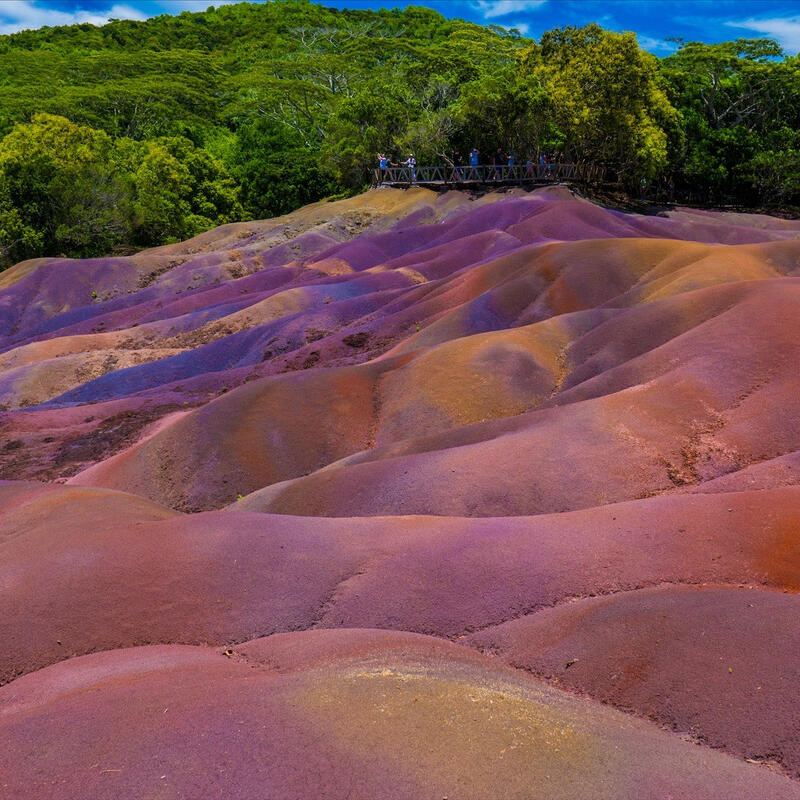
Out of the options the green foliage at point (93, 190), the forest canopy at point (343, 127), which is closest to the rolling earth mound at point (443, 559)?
the forest canopy at point (343, 127)

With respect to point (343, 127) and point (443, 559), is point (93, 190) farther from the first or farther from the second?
point (443, 559)

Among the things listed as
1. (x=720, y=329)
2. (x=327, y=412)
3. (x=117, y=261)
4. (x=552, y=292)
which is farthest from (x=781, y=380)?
(x=117, y=261)

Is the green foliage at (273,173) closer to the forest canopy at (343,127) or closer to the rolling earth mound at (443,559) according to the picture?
the forest canopy at (343,127)

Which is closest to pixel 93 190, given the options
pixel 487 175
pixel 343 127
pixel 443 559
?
pixel 343 127

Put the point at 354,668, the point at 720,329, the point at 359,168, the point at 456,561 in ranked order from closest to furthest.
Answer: the point at 354,668
the point at 456,561
the point at 720,329
the point at 359,168

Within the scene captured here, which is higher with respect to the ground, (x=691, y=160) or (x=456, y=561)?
(x=691, y=160)

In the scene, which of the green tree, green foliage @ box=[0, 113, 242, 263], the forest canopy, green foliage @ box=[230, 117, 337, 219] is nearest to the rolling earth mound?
the forest canopy

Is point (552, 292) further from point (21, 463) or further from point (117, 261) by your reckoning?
point (117, 261)
